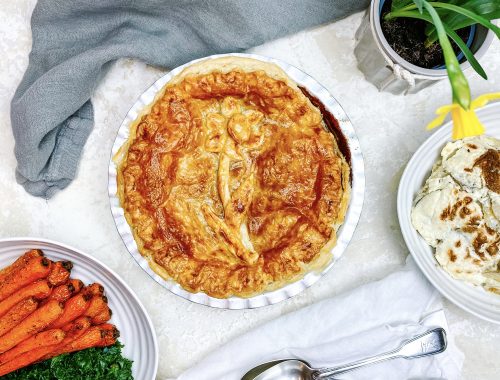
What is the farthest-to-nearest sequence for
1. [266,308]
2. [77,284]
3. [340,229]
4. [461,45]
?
[266,308]
[77,284]
[340,229]
[461,45]

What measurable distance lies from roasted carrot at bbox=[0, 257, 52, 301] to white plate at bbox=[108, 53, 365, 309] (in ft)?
1.01

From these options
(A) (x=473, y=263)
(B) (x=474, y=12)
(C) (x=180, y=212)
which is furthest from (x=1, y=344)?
(B) (x=474, y=12)

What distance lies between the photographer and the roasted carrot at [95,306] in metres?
2.06

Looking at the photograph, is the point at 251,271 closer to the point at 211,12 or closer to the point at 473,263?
the point at 473,263

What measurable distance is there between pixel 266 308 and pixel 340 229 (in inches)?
18.4

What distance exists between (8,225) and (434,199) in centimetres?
161

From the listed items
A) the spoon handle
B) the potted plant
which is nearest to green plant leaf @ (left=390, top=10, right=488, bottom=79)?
the potted plant

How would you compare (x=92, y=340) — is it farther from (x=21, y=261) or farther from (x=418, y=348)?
(x=418, y=348)

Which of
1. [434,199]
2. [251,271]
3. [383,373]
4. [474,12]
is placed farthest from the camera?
[383,373]

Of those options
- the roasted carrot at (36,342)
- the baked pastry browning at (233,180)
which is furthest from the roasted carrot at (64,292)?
the baked pastry browning at (233,180)

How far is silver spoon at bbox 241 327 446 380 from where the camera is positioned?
80.7 inches

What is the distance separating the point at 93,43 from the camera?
6.93 feet

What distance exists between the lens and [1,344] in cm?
200

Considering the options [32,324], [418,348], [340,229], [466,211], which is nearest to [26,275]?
[32,324]
